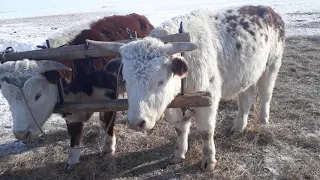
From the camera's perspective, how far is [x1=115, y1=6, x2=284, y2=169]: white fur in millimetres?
3123

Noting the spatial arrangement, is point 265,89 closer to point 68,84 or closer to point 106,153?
point 106,153

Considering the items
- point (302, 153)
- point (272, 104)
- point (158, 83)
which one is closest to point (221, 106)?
point (272, 104)

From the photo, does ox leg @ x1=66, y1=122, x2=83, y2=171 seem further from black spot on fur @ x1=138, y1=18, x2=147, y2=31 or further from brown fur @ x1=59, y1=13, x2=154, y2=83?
black spot on fur @ x1=138, y1=18, x2=147, y2=31

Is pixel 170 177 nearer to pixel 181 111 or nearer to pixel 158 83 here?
pixel 181 111

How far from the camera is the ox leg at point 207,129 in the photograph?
4039 millimetres

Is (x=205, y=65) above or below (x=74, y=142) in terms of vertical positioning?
above

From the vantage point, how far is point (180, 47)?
3166 millimetres

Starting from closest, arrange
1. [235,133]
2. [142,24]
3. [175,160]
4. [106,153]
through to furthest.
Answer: [175,160]
[106,153]
[235,133]
[142,24]

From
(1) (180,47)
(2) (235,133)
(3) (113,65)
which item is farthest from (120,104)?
(2) (235,133)

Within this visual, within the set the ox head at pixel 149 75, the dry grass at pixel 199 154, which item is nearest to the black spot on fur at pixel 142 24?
the dry grass at pixel 199 154

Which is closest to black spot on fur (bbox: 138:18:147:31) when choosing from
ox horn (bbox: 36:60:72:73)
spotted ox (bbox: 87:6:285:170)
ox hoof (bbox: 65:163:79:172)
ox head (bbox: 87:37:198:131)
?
spotted ox (bbox: 87:6:285:170)

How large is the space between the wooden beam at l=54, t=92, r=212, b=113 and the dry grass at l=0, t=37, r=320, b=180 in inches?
39.9

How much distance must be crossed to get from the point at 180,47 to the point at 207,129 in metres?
1.36

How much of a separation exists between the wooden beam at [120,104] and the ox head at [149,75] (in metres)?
0.19
